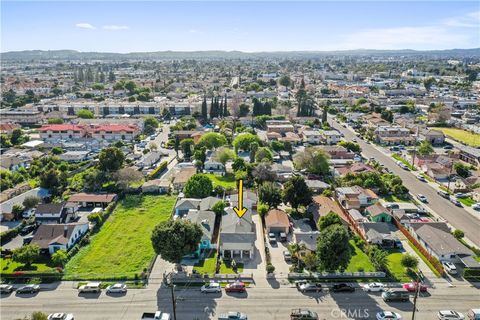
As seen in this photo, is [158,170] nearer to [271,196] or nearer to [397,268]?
[271,196]

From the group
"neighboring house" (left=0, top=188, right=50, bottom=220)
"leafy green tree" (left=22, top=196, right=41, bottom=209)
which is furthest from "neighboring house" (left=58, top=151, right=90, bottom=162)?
Answer: "leafy green tree" (left=22, top=196, right=41, bottom=209)

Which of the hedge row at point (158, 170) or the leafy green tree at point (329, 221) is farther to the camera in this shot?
the hedge row at point (158, 170)

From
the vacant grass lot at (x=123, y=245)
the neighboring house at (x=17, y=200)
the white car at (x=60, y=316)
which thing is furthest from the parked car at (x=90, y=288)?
the neighboring house at (x=17, y=200)

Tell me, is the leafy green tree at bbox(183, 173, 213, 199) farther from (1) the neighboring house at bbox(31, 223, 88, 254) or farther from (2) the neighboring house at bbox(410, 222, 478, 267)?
(2) the neighboring house at bbox(410, 222, 478, 267)

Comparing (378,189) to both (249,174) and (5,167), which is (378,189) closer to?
(249,174)

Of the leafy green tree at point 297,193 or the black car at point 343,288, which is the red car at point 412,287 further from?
the leafy green tree at point 297,193

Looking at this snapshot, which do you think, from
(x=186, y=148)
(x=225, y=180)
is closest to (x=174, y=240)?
(x=225, y=180)
